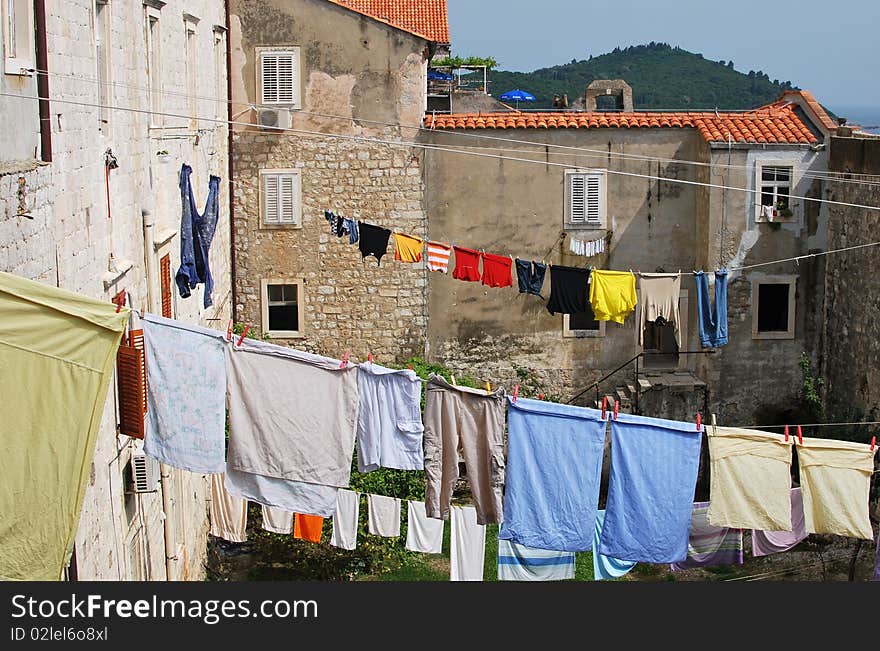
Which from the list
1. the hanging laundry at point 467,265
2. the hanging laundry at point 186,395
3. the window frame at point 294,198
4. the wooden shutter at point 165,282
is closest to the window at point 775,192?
the hanging laundry at point 467,265

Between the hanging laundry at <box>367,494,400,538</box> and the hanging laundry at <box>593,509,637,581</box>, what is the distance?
318 centimetres

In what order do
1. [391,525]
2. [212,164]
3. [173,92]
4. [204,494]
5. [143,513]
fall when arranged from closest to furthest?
[143,513], [391,525], [173,92], [204,494], [212,164]

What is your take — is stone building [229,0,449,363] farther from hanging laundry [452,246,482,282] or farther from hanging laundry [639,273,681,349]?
hanging laundry [639,273,681,349]

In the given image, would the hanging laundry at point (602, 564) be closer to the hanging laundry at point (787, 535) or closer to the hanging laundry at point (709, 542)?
the hanging laundry at point (709, 542)

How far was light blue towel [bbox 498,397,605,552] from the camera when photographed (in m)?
13.9

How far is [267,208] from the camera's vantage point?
1025 inches

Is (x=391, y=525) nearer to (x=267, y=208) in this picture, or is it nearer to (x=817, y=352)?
(x=267, y=208)

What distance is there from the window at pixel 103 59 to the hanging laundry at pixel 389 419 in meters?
4.10

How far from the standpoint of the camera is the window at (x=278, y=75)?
1010 inches

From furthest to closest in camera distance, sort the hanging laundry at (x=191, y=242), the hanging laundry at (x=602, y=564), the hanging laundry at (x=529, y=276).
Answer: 1. the hanging laundry at (x=529, y=276)
2. the hanging laundry at (x=191, y=242)
3. the hanging laundry at (x=602, y=564)

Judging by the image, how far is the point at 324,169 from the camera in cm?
2595

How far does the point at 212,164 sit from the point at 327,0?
4427 mm

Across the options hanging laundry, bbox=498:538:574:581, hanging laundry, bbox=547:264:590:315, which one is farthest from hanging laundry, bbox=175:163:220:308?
hanging laundry, bbox=498:538:574:581

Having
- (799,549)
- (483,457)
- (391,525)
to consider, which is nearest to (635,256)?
(799,549)
